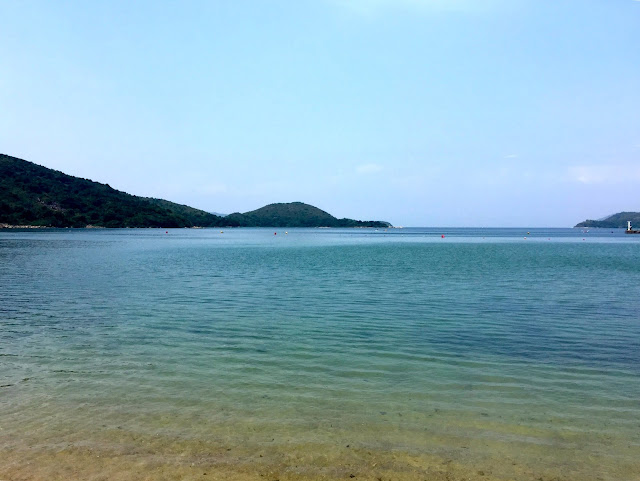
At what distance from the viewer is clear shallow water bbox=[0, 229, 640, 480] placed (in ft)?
26.0

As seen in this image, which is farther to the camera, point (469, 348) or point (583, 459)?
point (469, 348)

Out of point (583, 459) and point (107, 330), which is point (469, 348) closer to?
point (583, 459)

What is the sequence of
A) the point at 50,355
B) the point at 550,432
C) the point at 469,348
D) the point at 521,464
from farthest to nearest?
the point at 469,348 → the point at 50,355 → the point at 550,432 → the point at 521,464

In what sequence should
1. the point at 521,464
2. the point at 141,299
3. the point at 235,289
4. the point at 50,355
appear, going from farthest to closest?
the point at 235,289 < the point at 141,299 < the point at 50,355 < the point at 521,464

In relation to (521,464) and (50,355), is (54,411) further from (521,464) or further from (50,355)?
(521,464)

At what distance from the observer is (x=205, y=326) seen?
64.2 ft

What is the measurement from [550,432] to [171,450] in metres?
6.94

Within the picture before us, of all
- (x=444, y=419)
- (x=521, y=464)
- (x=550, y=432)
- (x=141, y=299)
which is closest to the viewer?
(x=521, y=464)

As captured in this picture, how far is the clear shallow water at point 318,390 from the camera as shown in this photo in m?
7.91

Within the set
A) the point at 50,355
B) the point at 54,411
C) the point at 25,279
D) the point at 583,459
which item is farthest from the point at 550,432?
the point at 25,279

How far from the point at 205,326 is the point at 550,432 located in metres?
13.8

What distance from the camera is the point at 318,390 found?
11609 mm

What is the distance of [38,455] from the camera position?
26.2 feet

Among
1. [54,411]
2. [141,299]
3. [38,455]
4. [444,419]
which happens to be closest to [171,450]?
[38,455]
